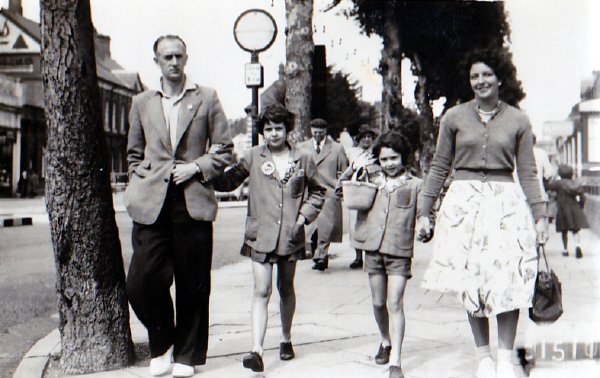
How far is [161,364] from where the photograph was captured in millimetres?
4691

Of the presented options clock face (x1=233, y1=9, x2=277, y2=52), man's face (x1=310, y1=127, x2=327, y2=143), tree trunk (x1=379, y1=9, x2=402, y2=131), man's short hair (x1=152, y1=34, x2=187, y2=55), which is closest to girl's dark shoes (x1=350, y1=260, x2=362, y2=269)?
man's face (x1=310, y1=127, x2=327, y2=143)

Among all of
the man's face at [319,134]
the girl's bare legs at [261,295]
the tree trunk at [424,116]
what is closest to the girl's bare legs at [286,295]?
the girl's bare legs at [261,295]

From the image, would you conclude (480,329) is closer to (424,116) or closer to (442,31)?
(424,116)

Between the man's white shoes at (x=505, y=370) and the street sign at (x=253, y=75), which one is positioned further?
the street sign at (x=253, y=75)

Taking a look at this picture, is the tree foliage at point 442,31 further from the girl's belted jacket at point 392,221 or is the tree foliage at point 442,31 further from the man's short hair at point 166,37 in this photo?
the man's short hair at point 166,37

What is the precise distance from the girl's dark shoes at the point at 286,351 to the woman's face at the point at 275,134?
4.30 feet

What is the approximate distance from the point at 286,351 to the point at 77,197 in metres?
1.67

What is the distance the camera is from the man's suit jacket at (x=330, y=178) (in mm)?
9453

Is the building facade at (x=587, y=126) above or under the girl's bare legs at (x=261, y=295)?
above

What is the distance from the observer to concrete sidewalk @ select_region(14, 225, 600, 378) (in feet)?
15.5

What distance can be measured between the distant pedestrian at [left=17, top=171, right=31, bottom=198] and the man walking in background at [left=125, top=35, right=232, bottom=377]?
1307 inches

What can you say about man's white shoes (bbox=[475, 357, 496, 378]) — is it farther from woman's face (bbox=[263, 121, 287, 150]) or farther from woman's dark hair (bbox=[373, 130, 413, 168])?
woman's face (bbox=[263, 121, 287, 150])

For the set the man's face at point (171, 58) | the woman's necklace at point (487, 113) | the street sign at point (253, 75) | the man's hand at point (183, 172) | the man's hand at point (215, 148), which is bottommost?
the man's hand at point (183, 172)

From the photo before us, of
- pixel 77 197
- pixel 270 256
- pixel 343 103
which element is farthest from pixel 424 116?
pixel 343 103
